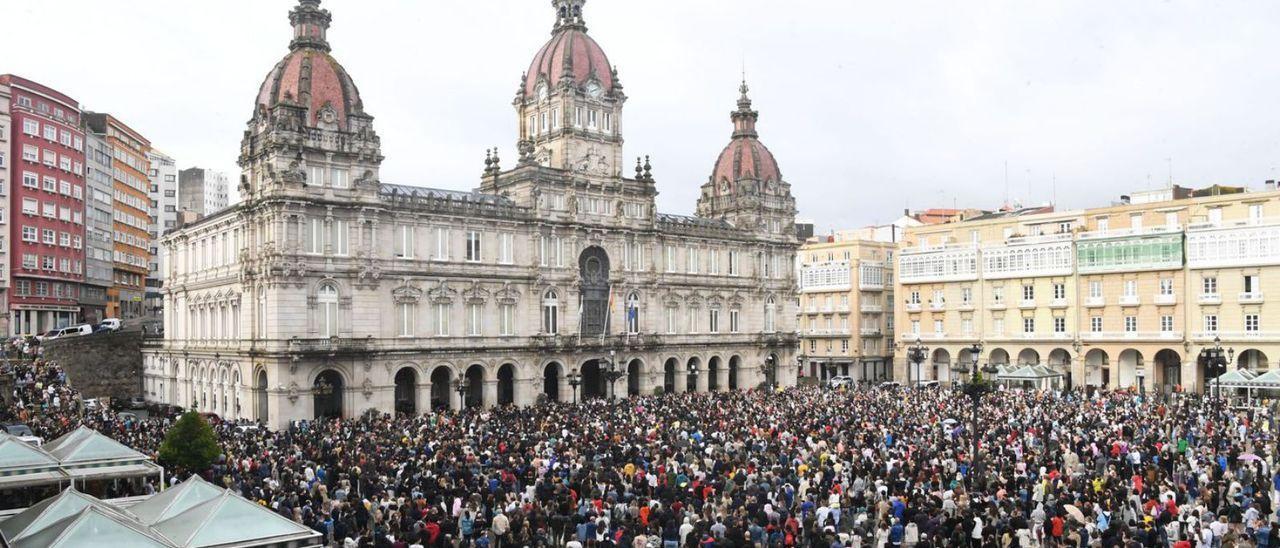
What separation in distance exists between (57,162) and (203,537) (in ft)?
205

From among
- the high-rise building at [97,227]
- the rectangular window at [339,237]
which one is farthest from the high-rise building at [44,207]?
the rectangular window at [339,237]

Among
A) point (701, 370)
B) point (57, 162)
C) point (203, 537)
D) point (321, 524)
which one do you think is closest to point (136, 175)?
point (57, 162)

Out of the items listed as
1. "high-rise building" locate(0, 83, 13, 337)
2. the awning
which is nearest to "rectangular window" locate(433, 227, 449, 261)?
"high-rise building" locate(0, 83, 13, 337)

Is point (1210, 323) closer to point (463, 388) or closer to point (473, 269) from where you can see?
point (473, 269)

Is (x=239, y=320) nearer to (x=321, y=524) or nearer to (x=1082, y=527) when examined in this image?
(x=321, y=524)

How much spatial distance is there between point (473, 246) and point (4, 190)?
32.2m

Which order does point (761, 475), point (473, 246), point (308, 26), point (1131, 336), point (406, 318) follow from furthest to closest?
1. point (1131, 336)
2. point (473, 246)
3. point (406, 318)
4. point (308, 26)
5. point (761, 475)

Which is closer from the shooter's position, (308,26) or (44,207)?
(308,26)

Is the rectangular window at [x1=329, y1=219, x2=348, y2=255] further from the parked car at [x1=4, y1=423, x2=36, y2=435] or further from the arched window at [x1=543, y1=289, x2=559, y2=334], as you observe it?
the parked car at [x1=4, y1=423, x2=36, y2=435]

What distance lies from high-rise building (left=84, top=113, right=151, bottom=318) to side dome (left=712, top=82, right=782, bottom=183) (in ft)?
153

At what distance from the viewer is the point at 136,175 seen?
8581cm

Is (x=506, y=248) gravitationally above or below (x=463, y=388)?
above

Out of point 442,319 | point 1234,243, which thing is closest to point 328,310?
point 442,319

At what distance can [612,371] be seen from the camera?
5269 cm
